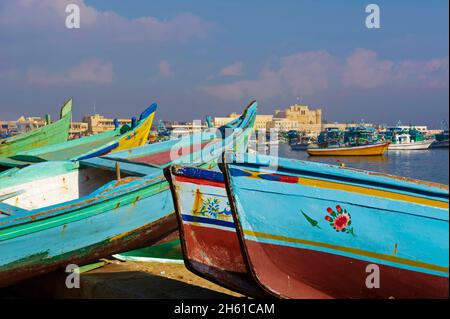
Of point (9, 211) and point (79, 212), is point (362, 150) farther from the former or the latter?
point (9, 211)

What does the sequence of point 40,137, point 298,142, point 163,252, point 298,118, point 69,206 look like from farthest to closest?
point 298,118 < point 298,142 < point 40,137 < point 163,252 < point 69,206

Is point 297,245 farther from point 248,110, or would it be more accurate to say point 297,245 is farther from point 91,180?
point 248,110

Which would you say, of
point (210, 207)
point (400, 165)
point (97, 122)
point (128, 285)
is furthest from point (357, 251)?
point (97, 122)

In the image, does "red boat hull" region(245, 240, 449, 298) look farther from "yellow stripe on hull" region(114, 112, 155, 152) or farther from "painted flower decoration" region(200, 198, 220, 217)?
"yellow stripe on hull" region(114, 112, 155, 152)

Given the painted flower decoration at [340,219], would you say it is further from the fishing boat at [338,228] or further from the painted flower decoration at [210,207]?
the painted flower decoration at [210,207]

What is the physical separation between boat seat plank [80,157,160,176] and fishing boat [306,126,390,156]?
35.8 m

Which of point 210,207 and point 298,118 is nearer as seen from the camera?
point 210,207

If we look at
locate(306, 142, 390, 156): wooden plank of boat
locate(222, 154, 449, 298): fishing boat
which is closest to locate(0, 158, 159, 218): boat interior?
locate(222, 154, 449, 298): fishing boat

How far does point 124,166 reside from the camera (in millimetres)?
7066

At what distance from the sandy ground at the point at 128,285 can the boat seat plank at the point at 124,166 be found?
4.30ft

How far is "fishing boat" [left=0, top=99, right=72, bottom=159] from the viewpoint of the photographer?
12.0m

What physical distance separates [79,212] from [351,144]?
46.5m
